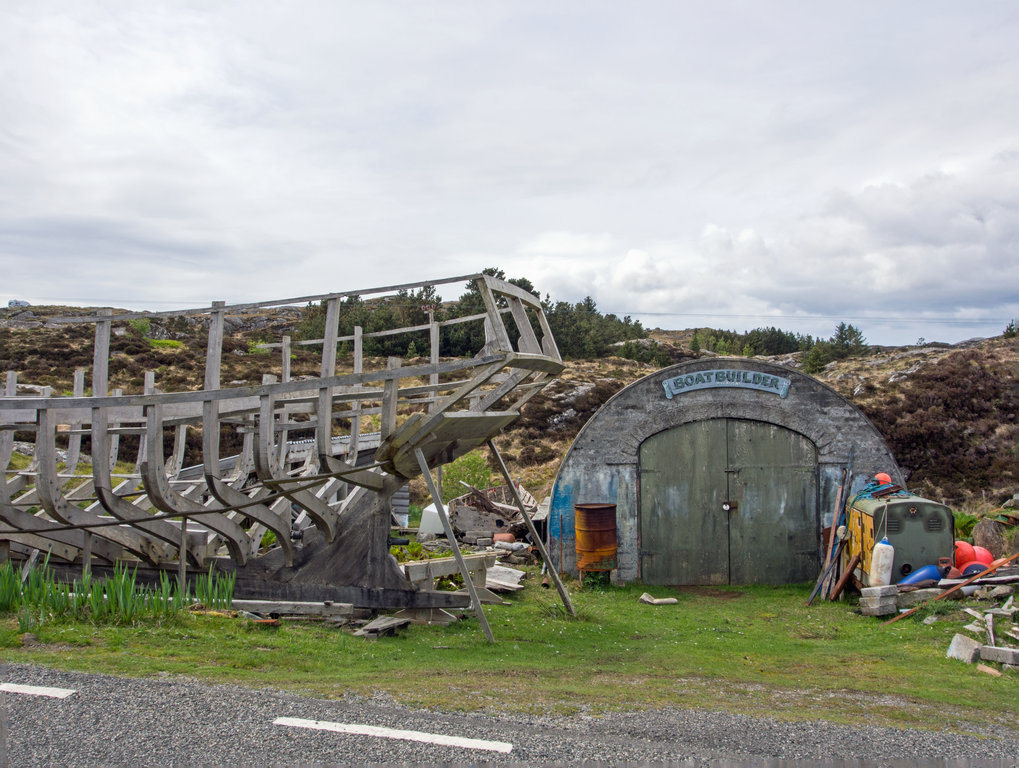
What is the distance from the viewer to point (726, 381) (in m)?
14.7

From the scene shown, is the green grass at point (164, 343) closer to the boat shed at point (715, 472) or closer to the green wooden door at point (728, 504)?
the boat shed at point (715, 472)

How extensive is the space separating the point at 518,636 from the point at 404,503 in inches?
472

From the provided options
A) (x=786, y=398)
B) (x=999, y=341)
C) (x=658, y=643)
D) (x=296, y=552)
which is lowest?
(x=658, y=643)

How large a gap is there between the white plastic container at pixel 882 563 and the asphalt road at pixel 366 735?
5796mm

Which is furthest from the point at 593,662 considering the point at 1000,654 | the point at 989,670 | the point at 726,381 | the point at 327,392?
the point at 726,381

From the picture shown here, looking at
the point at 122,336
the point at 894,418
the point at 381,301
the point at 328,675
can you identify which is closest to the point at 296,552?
the point at 328,675

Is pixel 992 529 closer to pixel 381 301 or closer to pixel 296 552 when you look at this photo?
pixel 296 552

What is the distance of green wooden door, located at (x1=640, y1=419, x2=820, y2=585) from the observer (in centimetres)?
1460

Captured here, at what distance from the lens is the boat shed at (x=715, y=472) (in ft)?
47.8

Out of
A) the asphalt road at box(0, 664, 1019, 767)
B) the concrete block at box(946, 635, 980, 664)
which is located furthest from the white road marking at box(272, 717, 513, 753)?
the concrete block at box(946, 635, 980, 664)

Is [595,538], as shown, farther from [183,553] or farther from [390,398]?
[183,553]

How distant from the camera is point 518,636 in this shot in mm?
9836

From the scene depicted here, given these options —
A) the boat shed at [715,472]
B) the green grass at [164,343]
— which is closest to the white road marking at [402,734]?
the boat shed at [715,472]

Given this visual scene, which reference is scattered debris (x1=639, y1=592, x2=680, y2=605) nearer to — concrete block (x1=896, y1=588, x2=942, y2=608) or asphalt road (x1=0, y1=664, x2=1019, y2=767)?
concrete block (x1=896, y1=588, x2=942, y2=608)
